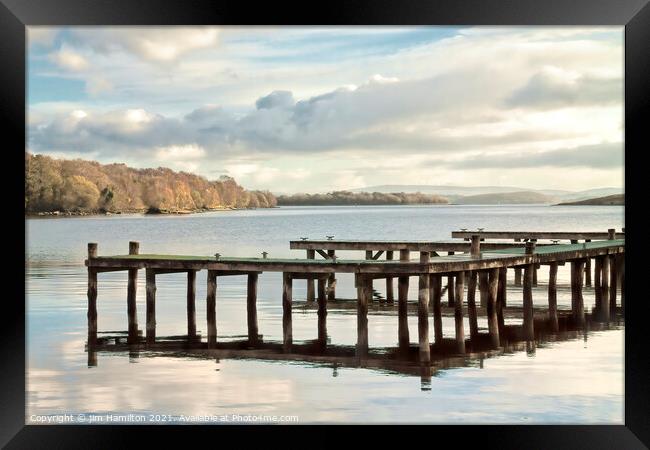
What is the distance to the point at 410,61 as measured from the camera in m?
98.6

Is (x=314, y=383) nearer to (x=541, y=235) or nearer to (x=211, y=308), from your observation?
(x=211, y=308)

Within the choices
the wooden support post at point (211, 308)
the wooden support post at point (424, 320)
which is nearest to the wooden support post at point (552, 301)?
the wooden support post at point (424, 320)

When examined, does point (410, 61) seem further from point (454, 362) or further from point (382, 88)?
point (454, 362)

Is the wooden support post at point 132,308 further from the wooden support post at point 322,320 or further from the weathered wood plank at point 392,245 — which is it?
the weathered wood plank at point 392,245

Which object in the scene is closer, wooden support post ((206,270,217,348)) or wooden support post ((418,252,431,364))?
wooden support post ((418,252,431,364))

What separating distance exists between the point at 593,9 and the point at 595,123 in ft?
341

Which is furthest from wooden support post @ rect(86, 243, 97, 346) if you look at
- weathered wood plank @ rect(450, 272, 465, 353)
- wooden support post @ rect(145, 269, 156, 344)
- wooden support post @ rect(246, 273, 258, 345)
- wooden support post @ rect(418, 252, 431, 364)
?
weathered wood plank @ rect(450, 272, 465, 353)

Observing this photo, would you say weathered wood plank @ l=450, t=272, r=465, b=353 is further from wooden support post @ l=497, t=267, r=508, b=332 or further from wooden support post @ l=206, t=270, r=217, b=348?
wooden support post @ l=206, t=270, r=217, b=348

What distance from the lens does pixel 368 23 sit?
9922 mm

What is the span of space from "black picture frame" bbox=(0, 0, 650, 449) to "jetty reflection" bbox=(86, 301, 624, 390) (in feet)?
21.8

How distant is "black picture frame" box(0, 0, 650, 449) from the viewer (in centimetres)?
988

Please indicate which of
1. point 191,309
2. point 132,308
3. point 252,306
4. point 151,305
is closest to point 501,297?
point 252,306

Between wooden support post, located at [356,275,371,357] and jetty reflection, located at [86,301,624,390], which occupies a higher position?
wooden support post, located at [356,275,371,357]

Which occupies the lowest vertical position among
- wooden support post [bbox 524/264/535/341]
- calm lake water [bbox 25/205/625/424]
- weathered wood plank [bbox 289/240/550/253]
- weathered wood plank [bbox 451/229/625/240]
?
calm lake water [bbox 25/205/625/424]
